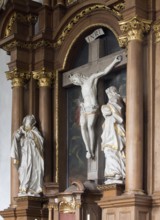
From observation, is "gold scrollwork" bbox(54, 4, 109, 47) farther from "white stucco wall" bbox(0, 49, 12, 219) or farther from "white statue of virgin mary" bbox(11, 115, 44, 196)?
"white stucco wall" bbox(0, 49, 12, 219)

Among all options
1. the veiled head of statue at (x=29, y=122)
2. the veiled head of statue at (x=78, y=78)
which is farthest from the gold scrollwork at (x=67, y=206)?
the veiled head of statue at (x=78, y=78)

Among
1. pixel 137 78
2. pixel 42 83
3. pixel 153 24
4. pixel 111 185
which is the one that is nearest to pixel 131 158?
pixel 111 185

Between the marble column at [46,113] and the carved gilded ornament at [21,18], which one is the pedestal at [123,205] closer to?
the marble column at [46,113]

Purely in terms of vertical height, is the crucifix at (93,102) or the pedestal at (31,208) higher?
the crucifix at (93,102)

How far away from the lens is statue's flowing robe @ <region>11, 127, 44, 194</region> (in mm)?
11391

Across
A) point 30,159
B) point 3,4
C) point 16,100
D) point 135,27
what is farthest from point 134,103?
point 3,4

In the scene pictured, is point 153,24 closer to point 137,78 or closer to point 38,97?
point 137,78

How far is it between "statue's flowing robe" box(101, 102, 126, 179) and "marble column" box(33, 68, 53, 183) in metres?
1.72

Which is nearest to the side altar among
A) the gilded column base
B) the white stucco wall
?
the gilded column base

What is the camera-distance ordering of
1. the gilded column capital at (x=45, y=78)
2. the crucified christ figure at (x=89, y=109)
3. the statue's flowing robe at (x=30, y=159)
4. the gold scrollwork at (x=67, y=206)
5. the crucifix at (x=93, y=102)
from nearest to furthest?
the gold scrollwork at (x=67, y=206)
the crucifix at (x=93, y=102)
the crucified christ figure at (x=89, y=109)
the statue's flowing robe at (x=30, y=159)
the gilded column capital at (x=45, y=78)

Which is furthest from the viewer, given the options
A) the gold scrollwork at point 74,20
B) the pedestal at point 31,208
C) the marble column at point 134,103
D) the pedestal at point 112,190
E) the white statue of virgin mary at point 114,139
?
the pedestal at point 31,208

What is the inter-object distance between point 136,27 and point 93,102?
1.52m

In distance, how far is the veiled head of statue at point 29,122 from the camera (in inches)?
457

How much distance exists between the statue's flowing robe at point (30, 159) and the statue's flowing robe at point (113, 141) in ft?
5.61
